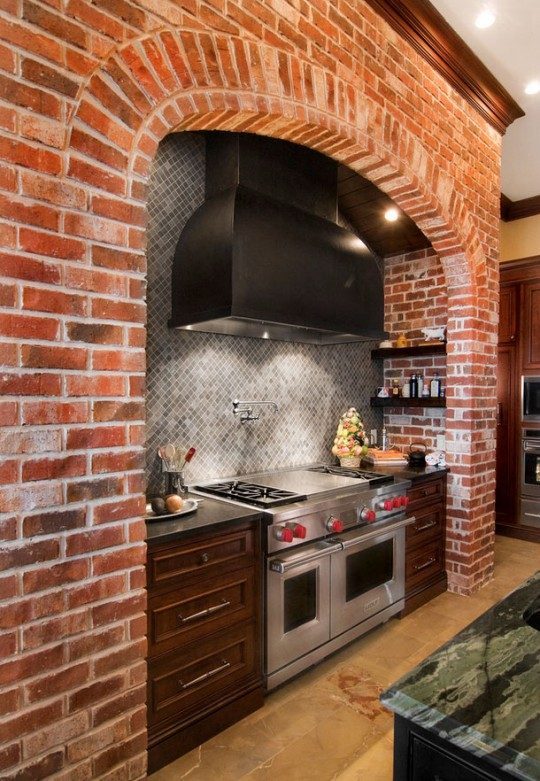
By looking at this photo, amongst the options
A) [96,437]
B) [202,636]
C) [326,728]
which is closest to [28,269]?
[96,437]

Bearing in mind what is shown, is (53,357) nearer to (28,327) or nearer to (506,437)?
(28,327)

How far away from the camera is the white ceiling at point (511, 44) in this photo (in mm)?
2707

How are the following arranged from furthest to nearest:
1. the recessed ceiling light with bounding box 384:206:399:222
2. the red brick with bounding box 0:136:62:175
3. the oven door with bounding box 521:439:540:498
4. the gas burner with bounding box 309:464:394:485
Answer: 1. the oven door with bounding box 521:439:540:498
2. the recessed ceiling light with bounding box 384:206:399:222
3. the gas burner with bounding box 309:464:394:485
4. the red brick with bounding box 0:136:62:175

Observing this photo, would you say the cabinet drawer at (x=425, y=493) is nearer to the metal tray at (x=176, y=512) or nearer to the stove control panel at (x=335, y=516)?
the stove control panel at (x=335, y=516)

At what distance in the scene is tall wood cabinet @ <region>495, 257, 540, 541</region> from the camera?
4.68 metres

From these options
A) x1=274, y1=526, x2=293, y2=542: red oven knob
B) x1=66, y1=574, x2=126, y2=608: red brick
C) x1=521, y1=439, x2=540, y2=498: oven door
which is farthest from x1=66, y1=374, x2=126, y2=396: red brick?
x1=521, y1=439, x2=540, y2=498: oven door

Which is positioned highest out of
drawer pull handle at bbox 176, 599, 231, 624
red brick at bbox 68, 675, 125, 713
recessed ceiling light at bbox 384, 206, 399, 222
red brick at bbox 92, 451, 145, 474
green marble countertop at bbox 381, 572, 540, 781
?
recessed ceiling light at bbox 384, 206, 399, 222

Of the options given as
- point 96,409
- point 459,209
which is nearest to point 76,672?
point 96,409

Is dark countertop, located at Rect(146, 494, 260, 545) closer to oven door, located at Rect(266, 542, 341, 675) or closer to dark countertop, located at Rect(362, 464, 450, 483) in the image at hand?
oven door, located at Rect(266, 542, 341, 675)

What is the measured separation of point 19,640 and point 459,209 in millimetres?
3391

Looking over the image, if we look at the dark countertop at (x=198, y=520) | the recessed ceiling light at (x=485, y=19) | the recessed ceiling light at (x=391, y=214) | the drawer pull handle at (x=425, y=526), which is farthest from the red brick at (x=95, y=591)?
the recessed ceiling light at (x=485, y=19)

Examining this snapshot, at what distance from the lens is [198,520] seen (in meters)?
2.06

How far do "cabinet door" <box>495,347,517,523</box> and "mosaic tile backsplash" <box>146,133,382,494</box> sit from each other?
2.01 metres

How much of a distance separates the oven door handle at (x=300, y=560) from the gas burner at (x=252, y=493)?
10.3 inches
